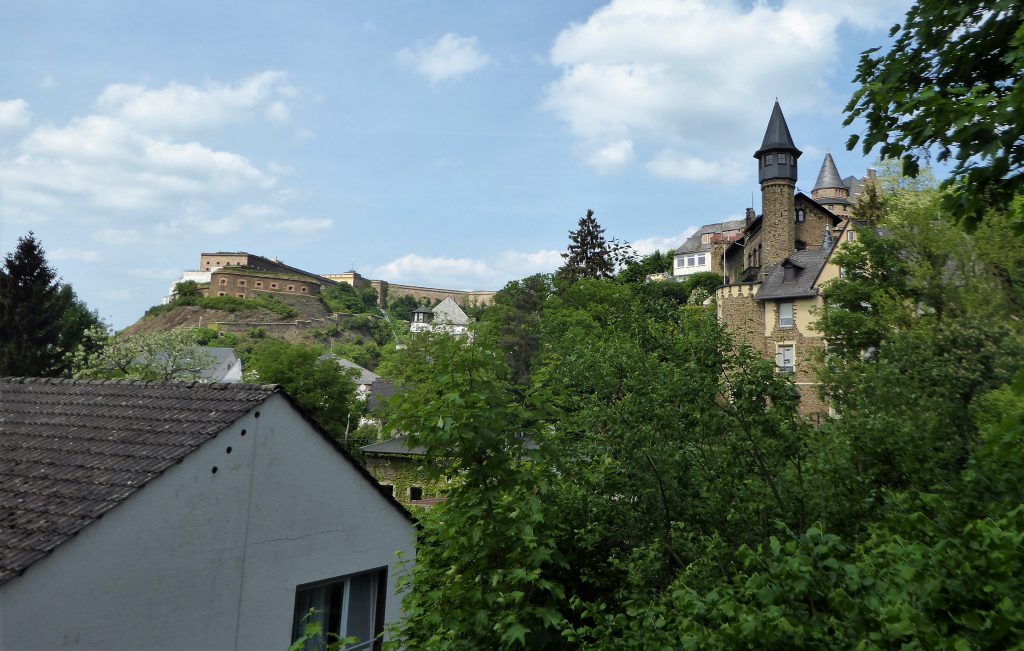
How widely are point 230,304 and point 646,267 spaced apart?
82813 mm

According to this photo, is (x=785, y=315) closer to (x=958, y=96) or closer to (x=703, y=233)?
(x=958, y=96)

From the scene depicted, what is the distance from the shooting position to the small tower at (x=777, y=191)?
52.8 meters

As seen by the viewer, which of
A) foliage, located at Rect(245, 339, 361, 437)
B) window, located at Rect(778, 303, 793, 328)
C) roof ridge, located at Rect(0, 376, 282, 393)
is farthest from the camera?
foliage, located at Rect(245, 339, 361, 437)

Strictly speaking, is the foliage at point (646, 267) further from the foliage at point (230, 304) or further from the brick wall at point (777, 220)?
the foliage at point (230, 304)

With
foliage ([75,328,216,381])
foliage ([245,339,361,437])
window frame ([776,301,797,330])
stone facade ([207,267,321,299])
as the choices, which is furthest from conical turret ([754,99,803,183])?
stone facade ([207,267,321,299])

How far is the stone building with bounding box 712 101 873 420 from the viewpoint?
141 ft

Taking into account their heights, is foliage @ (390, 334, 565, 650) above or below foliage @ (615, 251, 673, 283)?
below

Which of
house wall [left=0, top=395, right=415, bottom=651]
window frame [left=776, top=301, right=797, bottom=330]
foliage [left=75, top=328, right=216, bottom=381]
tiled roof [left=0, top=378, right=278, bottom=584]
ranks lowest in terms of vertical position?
house wall [left=0, top=395, right=415, bottom=651]

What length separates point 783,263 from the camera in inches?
1797

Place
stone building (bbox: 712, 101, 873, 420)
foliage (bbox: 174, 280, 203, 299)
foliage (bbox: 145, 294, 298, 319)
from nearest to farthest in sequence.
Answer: stone building (bbox: 712, 101, 873, 420), foliage (bbox: 145, 294, 298, 319), foliage (bbox: 174, 280, 203, 299)

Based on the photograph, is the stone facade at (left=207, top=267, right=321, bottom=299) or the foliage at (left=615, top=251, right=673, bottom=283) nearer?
the foliage at (left=615, top=251, right=673, bottom=283)

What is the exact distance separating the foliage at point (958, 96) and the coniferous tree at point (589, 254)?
53.6 metres

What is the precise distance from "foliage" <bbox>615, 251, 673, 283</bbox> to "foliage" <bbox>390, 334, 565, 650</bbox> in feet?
177

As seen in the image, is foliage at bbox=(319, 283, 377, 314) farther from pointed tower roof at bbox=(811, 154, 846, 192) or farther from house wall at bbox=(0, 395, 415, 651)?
house wall at bbox=(0, 395, 415, 651)
